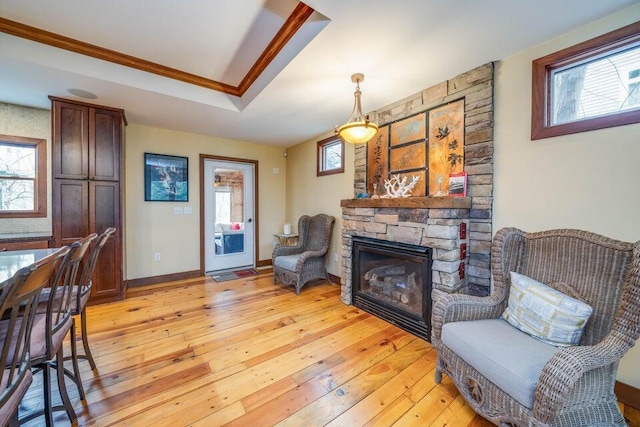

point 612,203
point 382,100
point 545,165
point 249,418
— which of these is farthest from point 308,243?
A: point 612,203

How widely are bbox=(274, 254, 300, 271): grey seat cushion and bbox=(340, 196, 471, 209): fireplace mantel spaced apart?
4.33 feet

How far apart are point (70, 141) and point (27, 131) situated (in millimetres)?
768

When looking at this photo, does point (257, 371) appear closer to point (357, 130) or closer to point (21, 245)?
point (357, 130)

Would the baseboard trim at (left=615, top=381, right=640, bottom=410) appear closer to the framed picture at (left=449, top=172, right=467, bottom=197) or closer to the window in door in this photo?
the framed picture at (left=449, top=172, right=467, bottom=197)

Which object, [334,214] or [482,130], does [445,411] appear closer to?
[482,130]

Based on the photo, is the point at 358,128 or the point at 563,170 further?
the point at 358,128

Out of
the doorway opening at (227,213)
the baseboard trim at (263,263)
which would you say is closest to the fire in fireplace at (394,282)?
the baseboard trim at (263,263)

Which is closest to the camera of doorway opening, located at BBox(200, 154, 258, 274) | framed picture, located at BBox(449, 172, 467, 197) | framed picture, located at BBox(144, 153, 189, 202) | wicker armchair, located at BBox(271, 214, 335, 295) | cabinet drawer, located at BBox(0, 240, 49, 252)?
framed picture, located at BBox(449, 172, 467, 197)

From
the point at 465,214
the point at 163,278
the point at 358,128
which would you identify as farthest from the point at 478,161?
the point at 163,278

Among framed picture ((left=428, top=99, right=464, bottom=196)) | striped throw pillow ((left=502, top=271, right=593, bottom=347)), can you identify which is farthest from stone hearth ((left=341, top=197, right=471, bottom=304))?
striped throw pillow ((left=502, top=271, right=593, bottom=347))

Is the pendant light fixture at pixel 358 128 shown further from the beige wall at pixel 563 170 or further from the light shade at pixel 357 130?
the beige wall at pixel 563 170

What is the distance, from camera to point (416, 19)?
1619mm

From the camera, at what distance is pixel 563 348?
131 centimetres

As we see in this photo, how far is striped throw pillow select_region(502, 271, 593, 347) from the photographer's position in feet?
4.33
